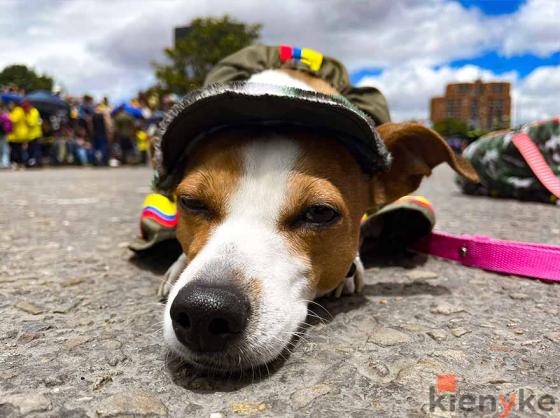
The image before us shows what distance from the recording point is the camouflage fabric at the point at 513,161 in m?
5.80

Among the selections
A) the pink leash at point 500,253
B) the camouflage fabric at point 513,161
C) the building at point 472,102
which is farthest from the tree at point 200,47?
the building at point 472,102

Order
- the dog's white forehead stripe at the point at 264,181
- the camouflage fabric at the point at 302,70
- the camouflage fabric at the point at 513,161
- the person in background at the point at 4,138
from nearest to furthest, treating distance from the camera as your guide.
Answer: the dog's white forehead stripe at the point at 264,181 < the camouflage fabric at the point at 302,70 < the camouflage fabric at the point at 513,161 < the person in background at the point at 4,138

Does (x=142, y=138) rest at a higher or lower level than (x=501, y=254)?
higher

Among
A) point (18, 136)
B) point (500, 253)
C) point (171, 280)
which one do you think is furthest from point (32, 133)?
point (500, 253)

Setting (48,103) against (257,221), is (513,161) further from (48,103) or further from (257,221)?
(48,103)

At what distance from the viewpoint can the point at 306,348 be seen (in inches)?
75.4

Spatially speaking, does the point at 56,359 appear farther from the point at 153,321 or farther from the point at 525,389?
the point at 525,389

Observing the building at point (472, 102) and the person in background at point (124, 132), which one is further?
the building at point (472, 102)

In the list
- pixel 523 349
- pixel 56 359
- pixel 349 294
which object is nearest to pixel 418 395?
pixel 523 349

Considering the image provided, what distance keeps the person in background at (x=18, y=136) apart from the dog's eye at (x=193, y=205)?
1625cm

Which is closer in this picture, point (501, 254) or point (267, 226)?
point (267, 226)

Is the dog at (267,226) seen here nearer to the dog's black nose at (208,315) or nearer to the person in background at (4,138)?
the dog's black nose at (208,315)

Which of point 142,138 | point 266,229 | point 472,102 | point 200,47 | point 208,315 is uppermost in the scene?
point 472,102

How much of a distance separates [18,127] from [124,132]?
399 cm
